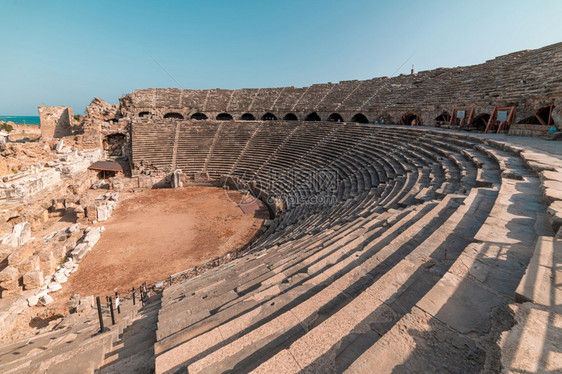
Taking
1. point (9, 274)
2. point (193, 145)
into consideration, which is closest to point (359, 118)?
point (193, 145)

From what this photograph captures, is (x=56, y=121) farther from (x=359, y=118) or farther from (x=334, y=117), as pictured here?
(x=359, y=118)

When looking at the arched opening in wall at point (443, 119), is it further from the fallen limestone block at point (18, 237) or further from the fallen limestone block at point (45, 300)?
the fallen limestone block at point (18, 237)

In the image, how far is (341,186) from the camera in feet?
43.7

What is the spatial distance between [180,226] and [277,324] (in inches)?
505

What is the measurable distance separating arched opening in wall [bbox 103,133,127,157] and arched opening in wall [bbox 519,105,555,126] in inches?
1265

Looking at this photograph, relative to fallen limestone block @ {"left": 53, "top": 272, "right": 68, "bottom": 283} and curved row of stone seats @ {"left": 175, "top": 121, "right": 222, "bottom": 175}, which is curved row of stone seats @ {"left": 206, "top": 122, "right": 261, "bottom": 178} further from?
fallen limestone block @ {"left": 53, "top": 272, "right": 68, "bottom": 283}

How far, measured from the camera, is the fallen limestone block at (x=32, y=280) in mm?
8477

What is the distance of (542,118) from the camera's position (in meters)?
14.0

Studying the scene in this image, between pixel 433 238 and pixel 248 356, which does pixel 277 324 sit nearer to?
pixel 248 356

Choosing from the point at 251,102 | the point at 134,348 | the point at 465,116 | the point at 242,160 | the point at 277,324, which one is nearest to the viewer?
the point at 277,324

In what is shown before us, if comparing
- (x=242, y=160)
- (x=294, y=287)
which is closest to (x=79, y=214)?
(x=242, y=160)

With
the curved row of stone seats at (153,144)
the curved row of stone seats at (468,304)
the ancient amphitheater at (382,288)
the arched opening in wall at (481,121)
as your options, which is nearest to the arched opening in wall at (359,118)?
the arched opening in wall at (481,121)

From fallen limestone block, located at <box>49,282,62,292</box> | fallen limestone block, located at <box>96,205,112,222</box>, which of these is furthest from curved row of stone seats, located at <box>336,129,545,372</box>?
fallen limestone block, located at <box>96,205,112,222</box>

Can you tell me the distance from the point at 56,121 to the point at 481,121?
142 feet
